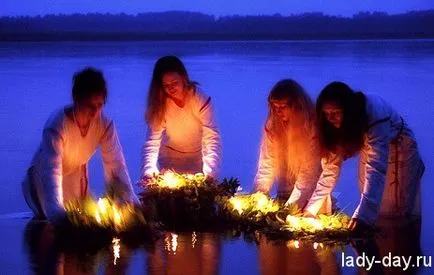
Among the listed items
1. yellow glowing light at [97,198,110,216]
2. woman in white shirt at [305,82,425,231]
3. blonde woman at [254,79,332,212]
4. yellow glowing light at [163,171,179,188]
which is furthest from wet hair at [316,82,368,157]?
yellow glowing light at [97,198,110,216]

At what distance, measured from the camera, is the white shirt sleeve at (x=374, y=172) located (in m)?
5.68

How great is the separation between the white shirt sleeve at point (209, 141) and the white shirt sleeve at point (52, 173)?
0.98 meters

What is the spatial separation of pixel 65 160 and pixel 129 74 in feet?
31.3

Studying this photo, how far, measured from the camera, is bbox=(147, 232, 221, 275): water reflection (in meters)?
5.15

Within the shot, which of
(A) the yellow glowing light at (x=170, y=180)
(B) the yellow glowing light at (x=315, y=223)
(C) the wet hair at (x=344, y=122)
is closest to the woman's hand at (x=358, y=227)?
(B) the yellow glowing light at (x=315, y=223)

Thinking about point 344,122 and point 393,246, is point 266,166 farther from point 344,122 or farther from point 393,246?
point 393,246

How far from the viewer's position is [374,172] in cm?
576

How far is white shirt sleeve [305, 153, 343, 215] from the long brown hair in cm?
103

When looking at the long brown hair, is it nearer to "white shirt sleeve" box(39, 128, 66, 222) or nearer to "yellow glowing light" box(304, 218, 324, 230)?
"white shirt sleeve" box(39, 128, 66, 222)

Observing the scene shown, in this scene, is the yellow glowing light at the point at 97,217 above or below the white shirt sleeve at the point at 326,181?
below

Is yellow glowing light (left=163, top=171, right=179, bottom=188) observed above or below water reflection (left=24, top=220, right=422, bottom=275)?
above

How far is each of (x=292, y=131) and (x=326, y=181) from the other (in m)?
0.43

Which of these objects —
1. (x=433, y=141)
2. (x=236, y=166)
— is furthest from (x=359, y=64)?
(x=236, y=166)

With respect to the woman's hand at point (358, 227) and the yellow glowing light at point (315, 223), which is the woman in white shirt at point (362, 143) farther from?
the yellow glowing light at point (315, 223)
